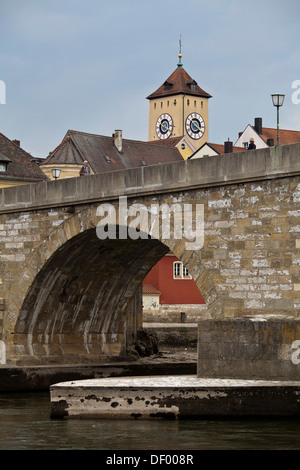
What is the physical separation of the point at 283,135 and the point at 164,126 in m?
22.4

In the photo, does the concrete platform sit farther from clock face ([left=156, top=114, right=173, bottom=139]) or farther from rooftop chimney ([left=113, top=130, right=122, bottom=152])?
clock face ([left=156, top=114, right=173, bottom=139])

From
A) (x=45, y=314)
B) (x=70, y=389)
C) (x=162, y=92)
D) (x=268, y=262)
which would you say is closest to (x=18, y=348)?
(x=45, y=314)

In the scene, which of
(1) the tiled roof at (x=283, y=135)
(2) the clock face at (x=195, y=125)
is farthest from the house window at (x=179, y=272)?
(2) the clock face at (x=195, y=125)

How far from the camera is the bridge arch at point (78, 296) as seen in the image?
2303 centimetres

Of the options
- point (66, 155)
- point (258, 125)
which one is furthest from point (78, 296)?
point (258, 125)

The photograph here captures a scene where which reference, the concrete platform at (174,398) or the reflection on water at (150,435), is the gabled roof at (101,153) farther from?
the reflection on water at (150,435)

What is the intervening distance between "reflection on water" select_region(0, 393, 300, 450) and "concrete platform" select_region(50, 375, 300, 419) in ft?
0.44

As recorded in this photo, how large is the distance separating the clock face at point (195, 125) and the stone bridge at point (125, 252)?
64980 millimetres

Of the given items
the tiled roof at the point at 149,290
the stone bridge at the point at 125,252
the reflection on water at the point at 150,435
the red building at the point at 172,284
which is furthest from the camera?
the red building at the point at 172,284

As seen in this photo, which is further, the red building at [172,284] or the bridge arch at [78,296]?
the red building at [172,284]

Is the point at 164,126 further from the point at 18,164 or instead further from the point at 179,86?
the point at 18,164

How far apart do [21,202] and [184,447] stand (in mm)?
9736

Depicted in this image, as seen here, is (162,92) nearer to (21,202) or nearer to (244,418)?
(21,202)

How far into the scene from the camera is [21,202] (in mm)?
23844
